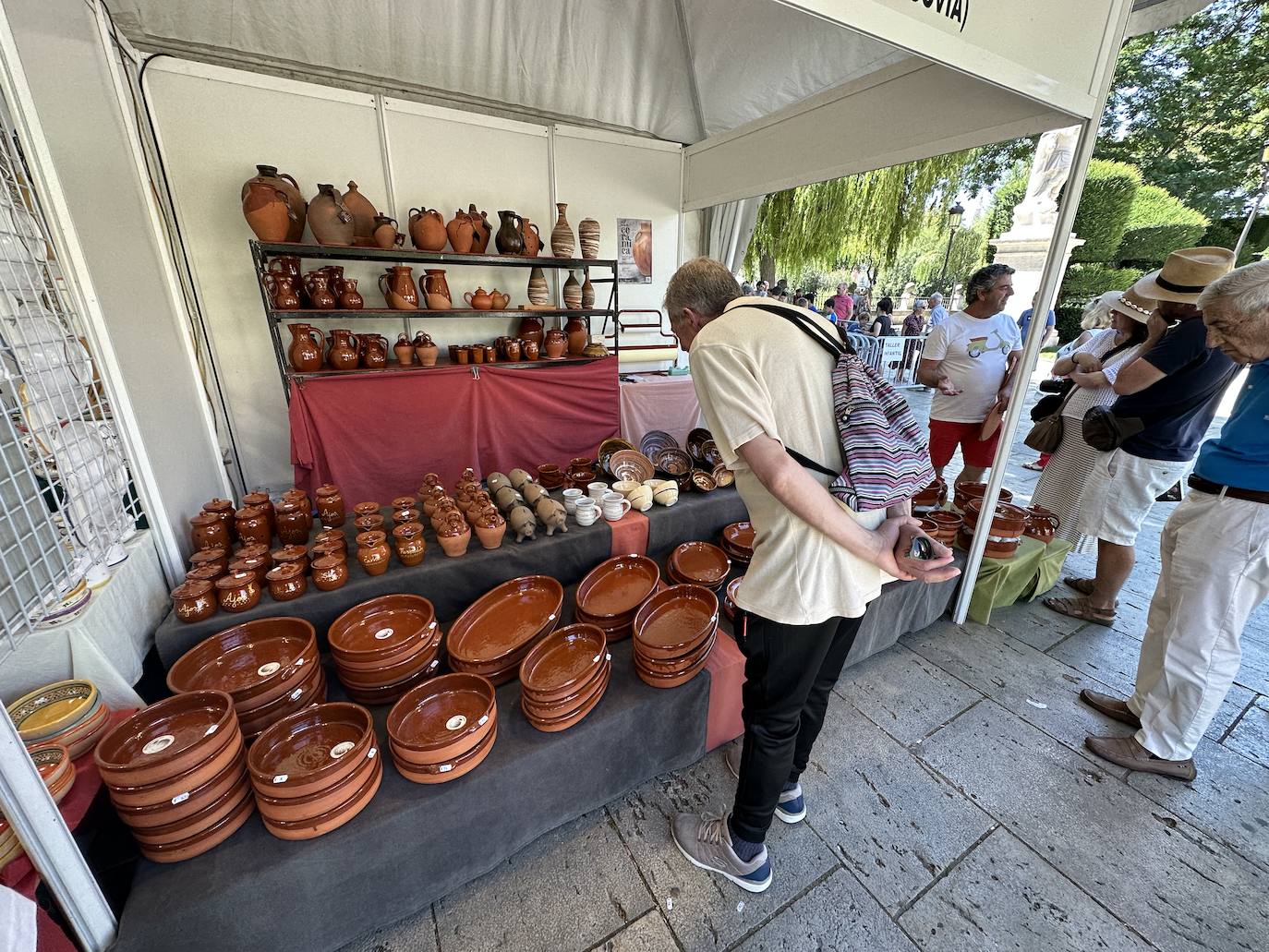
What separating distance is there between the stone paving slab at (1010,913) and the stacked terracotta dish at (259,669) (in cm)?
163

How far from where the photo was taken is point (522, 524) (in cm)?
187

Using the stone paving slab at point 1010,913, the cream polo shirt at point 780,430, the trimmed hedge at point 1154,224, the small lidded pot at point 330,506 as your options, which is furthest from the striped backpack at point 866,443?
the trimmed hedge at point 1154,224

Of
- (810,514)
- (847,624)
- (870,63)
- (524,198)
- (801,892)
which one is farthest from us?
(524,198)

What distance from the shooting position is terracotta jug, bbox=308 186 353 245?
2500 millimetres

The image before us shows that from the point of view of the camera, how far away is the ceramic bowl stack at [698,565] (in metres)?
1.93

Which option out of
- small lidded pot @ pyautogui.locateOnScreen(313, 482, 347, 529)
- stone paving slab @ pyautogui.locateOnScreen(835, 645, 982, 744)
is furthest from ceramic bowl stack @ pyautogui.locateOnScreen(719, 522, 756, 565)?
small lidded pot @ pyautogui.locateOnScreen(313, 482, 347, 529)

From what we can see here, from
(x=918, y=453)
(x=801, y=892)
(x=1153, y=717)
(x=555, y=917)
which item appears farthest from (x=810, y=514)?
(x=1153, y=717)

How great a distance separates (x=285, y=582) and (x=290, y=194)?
2113 millimetres

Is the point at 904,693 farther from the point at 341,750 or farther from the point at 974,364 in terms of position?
the point at 341,750

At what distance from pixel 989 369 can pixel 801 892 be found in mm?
2529

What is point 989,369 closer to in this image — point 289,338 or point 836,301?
point 289,338

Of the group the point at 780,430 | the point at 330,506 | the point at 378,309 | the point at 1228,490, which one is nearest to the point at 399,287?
the point at 378,309

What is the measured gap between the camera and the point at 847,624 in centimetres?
116

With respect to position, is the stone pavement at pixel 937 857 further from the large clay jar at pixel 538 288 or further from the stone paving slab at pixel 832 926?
the large clay jar at pixel 538 288
